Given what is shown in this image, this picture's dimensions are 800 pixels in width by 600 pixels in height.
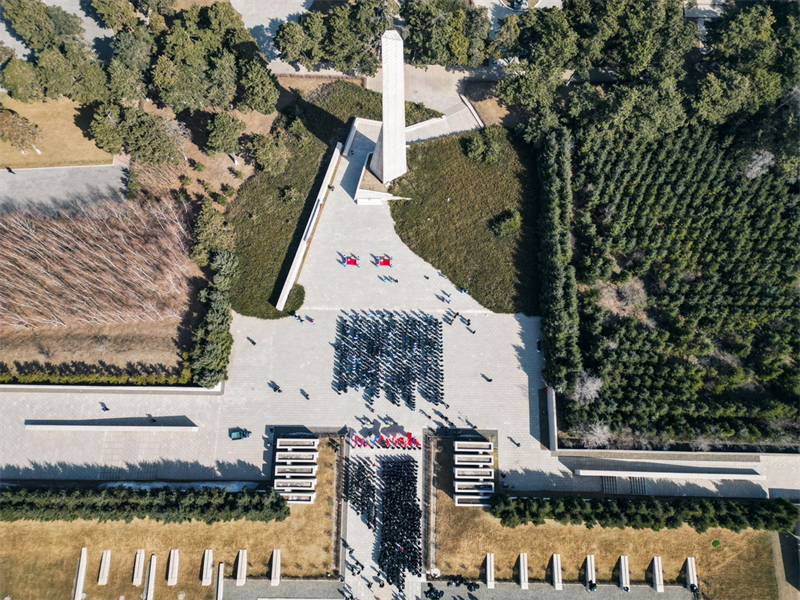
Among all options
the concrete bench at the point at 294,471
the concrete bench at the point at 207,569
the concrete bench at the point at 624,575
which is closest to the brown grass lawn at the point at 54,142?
the concrete bench at the point at 294,471

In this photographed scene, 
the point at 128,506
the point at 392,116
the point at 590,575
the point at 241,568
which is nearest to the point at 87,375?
the point at 128,506

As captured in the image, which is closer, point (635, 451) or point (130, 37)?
point (635, 451)

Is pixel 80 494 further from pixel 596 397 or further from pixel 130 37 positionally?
pixel 596 397

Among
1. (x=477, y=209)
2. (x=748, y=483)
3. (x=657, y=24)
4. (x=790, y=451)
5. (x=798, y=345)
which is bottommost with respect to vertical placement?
(x=748, y=483)

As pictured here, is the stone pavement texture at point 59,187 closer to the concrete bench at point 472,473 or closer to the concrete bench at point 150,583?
the concrete bench at point 150,583

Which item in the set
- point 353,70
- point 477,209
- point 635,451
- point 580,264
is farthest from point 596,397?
point 353,70

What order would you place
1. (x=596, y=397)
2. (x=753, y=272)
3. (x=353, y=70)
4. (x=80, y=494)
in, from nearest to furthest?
(x=80, y=494) < (x=596, y=397) < (x=753, y=272) < (x=353, y=70)

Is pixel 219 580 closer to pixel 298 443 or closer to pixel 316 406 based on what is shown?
pixel 298 443
